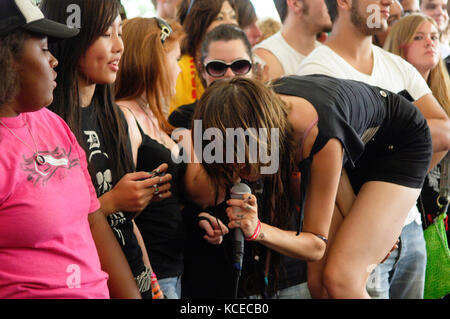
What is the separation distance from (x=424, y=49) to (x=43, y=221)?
2335 millimetres

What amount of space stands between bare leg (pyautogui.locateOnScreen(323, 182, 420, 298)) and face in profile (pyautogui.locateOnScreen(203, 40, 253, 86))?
30.7 inches

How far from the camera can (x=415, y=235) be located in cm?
240

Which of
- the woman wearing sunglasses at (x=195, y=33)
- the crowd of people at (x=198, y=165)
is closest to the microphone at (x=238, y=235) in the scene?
the crowd of people at (x=198, y=165)

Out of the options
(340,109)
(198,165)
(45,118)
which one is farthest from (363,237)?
(45,118)

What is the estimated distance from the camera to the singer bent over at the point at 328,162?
1.71 meters

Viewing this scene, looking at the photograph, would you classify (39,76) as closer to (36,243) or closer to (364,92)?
(36,243)

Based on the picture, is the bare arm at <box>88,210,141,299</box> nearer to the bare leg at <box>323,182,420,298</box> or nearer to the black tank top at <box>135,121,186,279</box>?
the black tank top at <box>135,121,186,279</box>

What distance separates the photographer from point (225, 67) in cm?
246

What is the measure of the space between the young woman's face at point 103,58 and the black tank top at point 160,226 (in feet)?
0.93

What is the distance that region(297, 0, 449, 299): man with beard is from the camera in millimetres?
2400

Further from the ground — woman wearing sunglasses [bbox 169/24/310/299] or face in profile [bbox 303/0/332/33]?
face in profile [bbox 303/0/332/33]

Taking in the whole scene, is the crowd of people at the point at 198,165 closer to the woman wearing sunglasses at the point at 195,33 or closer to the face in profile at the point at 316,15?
the woman wearing sunglasses at the point at 195,33

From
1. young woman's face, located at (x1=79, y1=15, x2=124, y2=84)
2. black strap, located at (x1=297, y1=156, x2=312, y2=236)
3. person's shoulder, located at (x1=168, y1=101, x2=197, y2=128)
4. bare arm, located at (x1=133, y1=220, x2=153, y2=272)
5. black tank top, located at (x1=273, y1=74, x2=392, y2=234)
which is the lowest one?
bare arm, located at (x1=133, y1=220, x2=153, y2=272)

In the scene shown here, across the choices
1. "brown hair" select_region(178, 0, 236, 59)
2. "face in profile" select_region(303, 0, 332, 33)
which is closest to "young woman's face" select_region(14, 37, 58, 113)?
"brown hair" select_region(178, 0, 236, 59)
